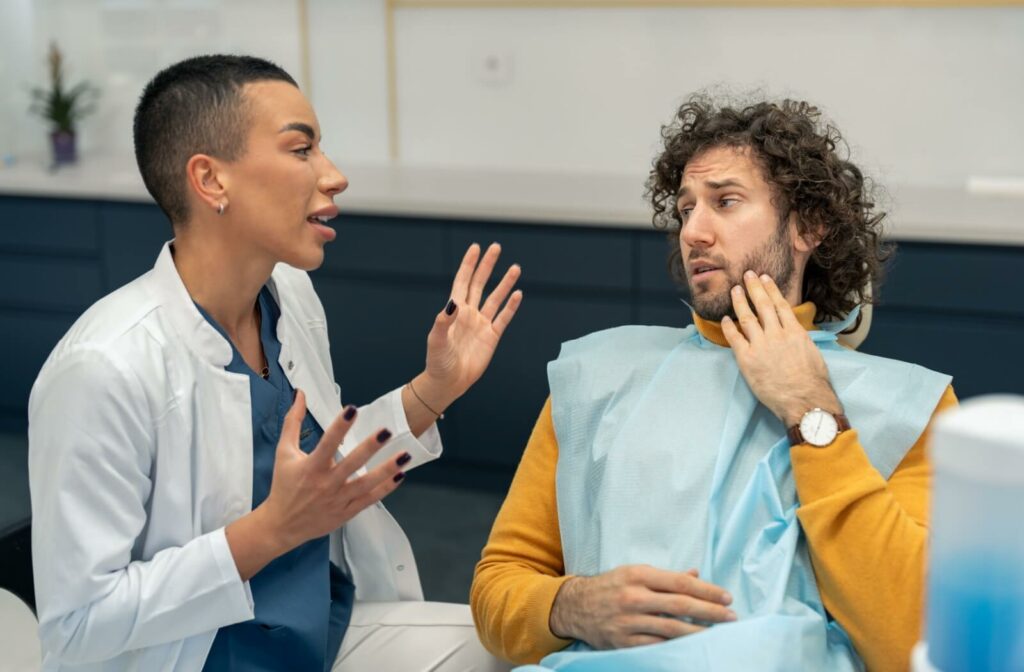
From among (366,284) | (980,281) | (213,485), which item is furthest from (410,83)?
(213,485)

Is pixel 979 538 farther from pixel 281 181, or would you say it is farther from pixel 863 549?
pixel 281 181

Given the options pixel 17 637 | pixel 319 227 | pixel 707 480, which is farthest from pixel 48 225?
pixel 707 480

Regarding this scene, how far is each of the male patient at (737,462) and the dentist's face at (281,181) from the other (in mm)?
397

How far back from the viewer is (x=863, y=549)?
1405 mm

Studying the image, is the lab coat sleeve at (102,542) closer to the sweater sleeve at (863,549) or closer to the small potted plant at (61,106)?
the sweater sleeve at (863,549)

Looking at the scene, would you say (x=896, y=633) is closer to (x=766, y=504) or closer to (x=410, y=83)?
(x=766, y=504)

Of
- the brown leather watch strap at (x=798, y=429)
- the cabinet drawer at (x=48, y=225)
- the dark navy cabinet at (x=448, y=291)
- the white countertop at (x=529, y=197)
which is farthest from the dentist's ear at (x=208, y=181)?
the cabinet drawer at (x=48, y=225)

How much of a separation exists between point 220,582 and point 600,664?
1.47ft

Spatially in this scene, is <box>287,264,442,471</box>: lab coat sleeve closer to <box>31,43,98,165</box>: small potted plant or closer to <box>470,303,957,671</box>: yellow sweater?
<box>470,303,957,671</box>: yellow sweater

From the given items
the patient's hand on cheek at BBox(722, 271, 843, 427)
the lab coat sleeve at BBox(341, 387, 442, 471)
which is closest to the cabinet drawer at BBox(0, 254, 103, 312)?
the lab coat sleeve at BBox(341, 387, 442, 471)

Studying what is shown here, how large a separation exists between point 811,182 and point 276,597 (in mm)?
922

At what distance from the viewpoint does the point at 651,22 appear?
11.5 ft

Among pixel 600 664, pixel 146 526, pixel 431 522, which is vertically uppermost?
pixel 146 526

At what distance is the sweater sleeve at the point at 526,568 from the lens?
1.53 meters
